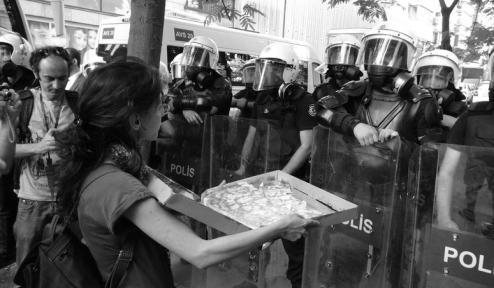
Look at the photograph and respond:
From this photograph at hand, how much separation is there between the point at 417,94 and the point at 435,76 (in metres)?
2.15

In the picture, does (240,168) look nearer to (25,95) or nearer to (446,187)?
(25,95)

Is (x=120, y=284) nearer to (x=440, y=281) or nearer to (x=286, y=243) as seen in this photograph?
(x=440, y=281)

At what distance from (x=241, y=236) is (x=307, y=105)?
7.17 feet

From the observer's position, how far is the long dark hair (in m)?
1.59

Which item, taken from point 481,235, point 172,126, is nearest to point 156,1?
point 172,126

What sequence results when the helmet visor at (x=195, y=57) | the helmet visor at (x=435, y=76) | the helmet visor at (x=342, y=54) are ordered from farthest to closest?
the helmet visor at (x=342, y=54)
the helmet visor at (x=435, y=76)
the helmet visor at (x=195, y=57)

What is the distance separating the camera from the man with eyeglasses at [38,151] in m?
3.12

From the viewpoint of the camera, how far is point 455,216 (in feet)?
7.14

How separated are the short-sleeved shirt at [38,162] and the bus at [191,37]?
19.1 ft

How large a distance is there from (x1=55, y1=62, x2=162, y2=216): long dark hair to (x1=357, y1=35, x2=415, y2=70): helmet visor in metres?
1.80

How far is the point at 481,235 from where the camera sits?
6.87 ft

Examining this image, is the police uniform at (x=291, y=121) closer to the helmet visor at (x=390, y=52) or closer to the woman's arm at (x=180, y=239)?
the helmet visor at (x=390, y=52)

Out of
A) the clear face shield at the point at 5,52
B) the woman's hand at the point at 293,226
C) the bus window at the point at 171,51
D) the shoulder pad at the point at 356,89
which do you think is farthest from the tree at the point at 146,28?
the bus window at the point at 171,51

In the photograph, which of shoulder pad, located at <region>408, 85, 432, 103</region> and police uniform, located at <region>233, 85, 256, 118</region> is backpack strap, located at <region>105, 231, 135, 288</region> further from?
police uniform, located at <region>233, 85, 256, 118</region>
